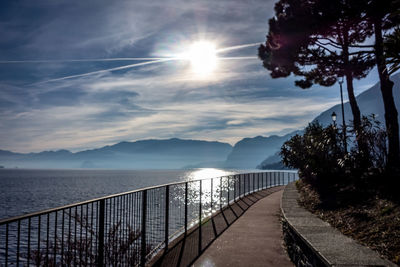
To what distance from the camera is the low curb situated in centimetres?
370

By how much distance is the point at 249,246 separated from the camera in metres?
6.40

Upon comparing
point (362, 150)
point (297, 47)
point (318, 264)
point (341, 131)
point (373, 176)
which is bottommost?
point (318, 264)

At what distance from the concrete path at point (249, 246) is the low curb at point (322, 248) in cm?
36

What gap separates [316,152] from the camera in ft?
50.4

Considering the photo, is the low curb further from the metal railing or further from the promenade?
the metal railing

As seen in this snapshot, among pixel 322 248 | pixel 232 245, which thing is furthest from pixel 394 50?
pixel 232 245

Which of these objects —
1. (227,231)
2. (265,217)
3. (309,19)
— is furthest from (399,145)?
(227,231)

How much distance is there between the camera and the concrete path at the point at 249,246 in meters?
5.45

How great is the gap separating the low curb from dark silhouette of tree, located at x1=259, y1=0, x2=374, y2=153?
25.6 feet

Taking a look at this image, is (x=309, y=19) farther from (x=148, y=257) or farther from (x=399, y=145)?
(x=148, y=257)

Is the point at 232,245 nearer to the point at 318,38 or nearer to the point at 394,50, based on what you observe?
the point at 394,50

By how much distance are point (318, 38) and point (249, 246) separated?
12.9 metres

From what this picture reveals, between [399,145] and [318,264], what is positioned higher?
[399,145]

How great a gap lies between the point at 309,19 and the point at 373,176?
842cm
